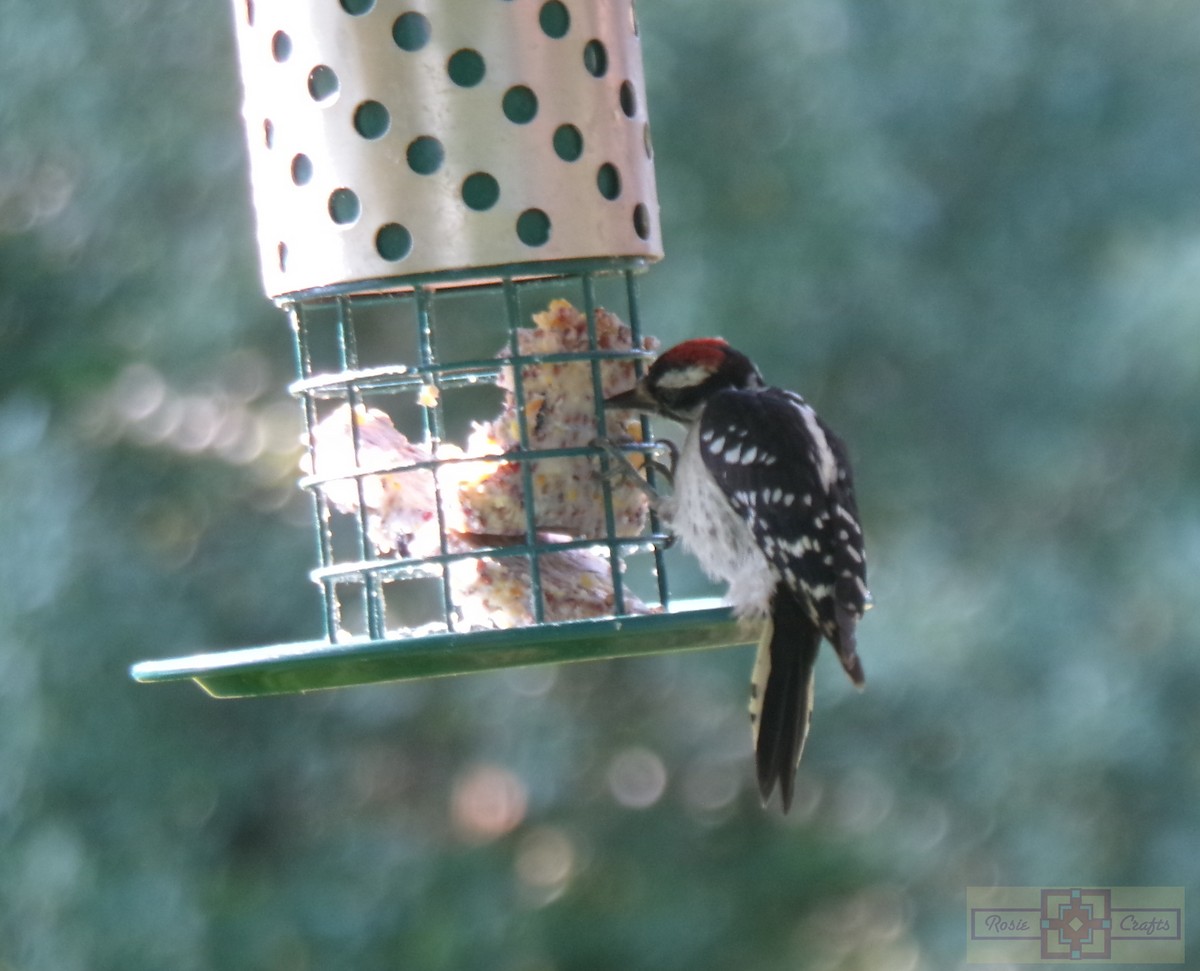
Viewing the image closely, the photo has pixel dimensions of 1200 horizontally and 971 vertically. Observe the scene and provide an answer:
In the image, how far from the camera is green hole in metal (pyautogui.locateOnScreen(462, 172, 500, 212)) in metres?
3.13

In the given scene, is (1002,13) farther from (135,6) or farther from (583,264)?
(583,264)

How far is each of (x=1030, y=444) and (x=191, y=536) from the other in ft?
9.34

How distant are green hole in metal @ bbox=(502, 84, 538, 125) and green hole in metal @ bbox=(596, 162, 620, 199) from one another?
0.16 m

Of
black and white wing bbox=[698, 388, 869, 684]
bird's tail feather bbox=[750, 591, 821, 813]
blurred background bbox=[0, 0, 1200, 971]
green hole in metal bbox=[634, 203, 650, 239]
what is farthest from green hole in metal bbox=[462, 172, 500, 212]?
blurred background bbox=[0, 0, 1200, 971]

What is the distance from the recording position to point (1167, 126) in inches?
277

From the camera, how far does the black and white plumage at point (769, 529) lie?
364 cm

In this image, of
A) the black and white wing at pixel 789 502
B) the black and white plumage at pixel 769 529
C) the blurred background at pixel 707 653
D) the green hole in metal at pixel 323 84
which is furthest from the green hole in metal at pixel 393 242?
the blurred background at pixel 707 653

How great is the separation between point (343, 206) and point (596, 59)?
51 cm

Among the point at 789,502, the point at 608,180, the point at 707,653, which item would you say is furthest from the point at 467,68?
the point at 707,653

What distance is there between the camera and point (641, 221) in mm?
3391

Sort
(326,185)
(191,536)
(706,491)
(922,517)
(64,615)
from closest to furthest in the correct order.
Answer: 1. (326,185)
2. (706,491)
3. (64,615)
4. (191,536)
5. (922,517)

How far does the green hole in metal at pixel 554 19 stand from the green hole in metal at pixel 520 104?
0.12 meters

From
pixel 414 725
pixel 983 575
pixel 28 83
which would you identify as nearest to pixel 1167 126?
pixel 983 575

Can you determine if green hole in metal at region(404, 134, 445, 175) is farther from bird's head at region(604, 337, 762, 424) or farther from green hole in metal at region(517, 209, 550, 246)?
bird's head at region(604, 337, 762, 424)
